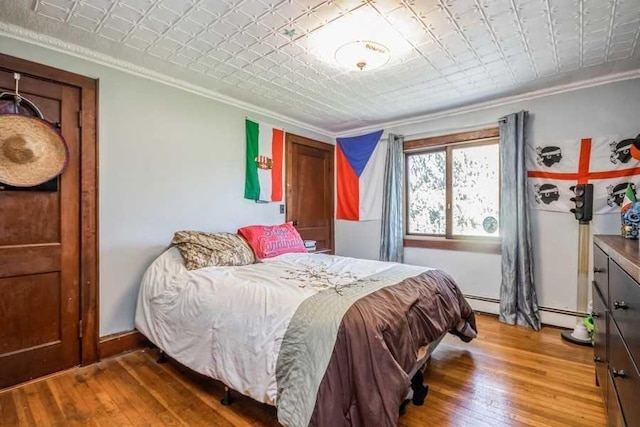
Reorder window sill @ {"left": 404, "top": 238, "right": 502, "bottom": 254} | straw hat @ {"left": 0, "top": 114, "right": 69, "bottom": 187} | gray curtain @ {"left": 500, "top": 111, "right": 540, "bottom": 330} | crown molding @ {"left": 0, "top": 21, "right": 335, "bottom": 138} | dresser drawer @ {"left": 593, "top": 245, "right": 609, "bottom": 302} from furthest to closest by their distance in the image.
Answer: window sill @ {"left": 404, "top": 238, "right": 502, "bottom": 254}, gray curtain @ {"left": 500, "top": 111, "right": 540, "bottom": 330}, crown molding @ {"left": 0, "top": 21, "right": 335, "bottom": 138}, straw hat @ {"left": 0, "top": 114, "right": 69, "bottom": 187}, dresser drawer @ {"left": 593, "top": 245, "right": 609, "bottom": 302}

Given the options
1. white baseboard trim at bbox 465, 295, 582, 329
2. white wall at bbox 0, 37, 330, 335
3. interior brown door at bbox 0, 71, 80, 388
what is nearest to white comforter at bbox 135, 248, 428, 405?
white wall at bbox 0, 37, 330, 335

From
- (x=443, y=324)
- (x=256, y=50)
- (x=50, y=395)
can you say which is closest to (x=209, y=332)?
(x=50, y=395)

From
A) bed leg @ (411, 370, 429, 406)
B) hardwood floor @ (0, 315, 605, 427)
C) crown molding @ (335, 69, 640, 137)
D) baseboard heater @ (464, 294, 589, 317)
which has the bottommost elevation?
hardwood floor @ (0, 315, 605, 427)

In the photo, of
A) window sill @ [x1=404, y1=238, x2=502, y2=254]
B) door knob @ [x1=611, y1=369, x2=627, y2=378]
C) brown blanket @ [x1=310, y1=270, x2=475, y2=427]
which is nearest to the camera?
door knob @ [x1=611, y1=369, x2=627, y2=378]

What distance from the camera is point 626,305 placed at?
1.16 metres

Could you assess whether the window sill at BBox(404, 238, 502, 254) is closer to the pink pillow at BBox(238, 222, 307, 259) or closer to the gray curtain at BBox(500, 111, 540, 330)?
the gray curtain at BBox(500, 111, 540, 330)

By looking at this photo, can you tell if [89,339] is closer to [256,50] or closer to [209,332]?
[209,332]

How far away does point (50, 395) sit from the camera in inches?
77.9

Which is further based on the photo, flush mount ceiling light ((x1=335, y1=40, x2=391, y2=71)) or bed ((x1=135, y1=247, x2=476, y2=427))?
flush mount ceiling light ((x1=335, y1=40, x2=391, y2=71))

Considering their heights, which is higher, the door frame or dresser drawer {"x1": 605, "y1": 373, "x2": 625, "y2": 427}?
the door frame

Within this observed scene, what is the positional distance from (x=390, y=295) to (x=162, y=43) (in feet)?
7.88

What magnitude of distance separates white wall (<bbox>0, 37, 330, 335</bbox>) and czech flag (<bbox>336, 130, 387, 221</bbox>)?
1.95 metres

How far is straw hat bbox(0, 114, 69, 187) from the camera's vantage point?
2002 mm

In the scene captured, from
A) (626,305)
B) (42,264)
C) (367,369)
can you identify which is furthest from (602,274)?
(42,264)
